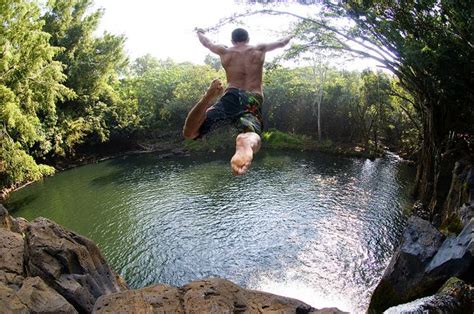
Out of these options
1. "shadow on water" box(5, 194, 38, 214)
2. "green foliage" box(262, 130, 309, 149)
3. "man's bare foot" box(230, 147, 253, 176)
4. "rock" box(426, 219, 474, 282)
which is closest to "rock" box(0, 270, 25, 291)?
"man's bare foot" box(230, 147, 253, 176)

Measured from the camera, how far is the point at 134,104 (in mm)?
33344

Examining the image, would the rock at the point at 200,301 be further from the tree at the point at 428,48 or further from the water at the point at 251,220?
the tree at the point at 428,48

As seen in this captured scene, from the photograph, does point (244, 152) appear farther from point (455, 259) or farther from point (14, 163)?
point (14, 163)

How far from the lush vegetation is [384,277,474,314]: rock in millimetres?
5057

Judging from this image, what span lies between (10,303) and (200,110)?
11.8 ft

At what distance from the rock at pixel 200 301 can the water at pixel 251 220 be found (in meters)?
3.37

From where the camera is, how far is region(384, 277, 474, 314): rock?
576 centimetres

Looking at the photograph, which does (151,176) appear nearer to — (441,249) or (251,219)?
(251,219)

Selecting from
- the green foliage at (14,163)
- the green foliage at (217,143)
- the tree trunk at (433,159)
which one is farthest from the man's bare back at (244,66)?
the green foliage at (217,143)

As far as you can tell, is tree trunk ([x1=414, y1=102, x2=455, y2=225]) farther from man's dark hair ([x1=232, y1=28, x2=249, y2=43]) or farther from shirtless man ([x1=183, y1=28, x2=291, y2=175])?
man's dark hair ([x1=232, y1=28, x2=249, y2=43])

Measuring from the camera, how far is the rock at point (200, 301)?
5.29 m

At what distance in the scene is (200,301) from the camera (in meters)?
5.42

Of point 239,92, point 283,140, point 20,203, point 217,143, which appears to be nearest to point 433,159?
point 239,92

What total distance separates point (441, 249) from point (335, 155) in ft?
57.2
